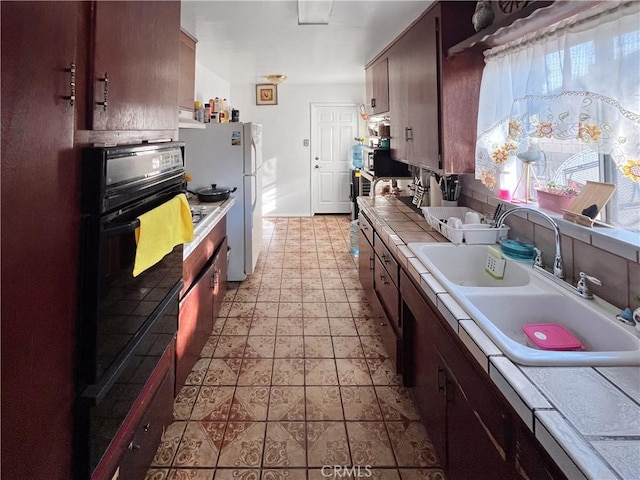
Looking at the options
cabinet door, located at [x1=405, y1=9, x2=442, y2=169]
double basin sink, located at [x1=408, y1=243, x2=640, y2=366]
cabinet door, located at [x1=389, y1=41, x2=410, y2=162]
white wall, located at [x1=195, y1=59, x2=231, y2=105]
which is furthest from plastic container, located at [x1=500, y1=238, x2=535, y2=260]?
white wall, located at [x1=195, y1=59, x2=231, y2=105]

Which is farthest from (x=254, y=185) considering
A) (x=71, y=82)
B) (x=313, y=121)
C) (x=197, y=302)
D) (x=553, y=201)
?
(x=313, y=121)

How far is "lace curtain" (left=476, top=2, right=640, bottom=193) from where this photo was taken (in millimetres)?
1201

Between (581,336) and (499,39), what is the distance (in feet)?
4.71

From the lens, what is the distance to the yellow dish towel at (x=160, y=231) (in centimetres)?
117

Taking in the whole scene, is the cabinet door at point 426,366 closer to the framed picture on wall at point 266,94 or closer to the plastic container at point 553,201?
the plastic container at point 553,201

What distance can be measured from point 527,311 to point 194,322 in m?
1.62

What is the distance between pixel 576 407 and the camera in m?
0.77

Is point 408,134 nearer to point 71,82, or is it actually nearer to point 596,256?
point 596,256

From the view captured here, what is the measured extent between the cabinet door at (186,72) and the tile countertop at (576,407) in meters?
2.45

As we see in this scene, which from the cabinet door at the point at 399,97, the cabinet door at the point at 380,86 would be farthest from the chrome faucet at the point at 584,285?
the cabinet door at the point at 380,86

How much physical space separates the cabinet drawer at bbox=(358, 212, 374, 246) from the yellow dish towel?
1595mm

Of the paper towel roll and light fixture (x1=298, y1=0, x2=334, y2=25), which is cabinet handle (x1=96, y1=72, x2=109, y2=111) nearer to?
light fixture (x1=298, y1=0, x2=334, y2=25)

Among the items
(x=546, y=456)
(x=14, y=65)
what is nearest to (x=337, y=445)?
(x=546, y=456)

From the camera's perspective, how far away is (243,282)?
3.90 meters
